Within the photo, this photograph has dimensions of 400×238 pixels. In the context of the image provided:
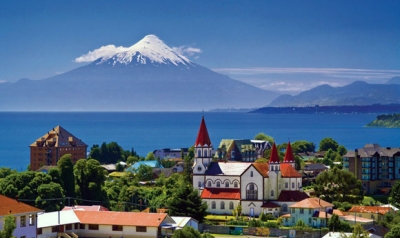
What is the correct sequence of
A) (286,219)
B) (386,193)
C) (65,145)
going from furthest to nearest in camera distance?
(65,145)
(386,193)
(286,219)

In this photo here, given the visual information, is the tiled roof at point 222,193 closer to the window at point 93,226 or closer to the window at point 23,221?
the window at point 93,226

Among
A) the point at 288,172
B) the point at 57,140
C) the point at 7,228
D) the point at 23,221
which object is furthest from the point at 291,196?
the point at 57,140

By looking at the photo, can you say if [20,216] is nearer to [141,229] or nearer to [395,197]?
[141,229]

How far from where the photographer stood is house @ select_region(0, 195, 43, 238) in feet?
145

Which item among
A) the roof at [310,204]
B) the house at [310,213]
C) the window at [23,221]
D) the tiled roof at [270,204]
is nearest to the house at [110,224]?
the window at [23,221]

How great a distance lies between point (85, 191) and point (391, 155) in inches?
1332

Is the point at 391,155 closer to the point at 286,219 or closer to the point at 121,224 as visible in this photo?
the point at 286,219

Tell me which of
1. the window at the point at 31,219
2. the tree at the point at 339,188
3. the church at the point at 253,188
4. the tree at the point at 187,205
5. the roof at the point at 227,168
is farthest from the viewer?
the roof at the point at 227,168

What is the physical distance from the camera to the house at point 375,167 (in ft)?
290

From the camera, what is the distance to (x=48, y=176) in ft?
224

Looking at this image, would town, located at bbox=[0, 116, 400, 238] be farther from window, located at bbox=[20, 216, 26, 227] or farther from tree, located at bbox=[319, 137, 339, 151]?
tree, located at bbox=[319, 137, 339, 151]

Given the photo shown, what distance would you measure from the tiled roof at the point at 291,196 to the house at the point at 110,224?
771 inches

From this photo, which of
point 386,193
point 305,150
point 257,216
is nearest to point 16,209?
point 257,216

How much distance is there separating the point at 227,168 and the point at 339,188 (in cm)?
933
